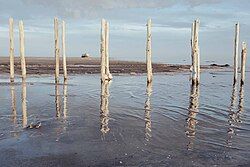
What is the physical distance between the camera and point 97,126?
10023 millimetres

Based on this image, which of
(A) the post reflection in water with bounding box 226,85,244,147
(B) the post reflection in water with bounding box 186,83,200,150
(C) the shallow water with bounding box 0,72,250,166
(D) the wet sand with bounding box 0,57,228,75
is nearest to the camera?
(C) the shallow water with bounding box 0,72,250,166

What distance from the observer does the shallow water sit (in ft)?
23.2

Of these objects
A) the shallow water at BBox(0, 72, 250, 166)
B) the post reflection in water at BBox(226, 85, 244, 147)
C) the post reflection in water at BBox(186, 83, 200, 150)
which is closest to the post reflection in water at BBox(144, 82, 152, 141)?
the shallow water at BBox(0, 72, 250, 166)

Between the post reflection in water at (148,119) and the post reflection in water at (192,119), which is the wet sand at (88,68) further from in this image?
the post reflection in water at (192,119)

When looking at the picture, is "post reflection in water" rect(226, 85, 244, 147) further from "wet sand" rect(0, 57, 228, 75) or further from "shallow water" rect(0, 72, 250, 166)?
"wet sand" rect(0, 57, 228, 75)

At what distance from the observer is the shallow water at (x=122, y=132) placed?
708 cm

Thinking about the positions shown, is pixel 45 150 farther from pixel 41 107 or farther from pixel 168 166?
pixel 41 107

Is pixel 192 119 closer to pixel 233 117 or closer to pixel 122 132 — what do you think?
pixel 233 117

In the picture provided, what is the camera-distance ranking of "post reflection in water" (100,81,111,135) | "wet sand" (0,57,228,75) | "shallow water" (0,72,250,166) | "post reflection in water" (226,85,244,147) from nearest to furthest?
"shallow water" (0,72,250,166), "post reflection in water" (226,85,244,147), "post reflection in water" (100,81,111,135), "wet sand" (0,57,228,75)

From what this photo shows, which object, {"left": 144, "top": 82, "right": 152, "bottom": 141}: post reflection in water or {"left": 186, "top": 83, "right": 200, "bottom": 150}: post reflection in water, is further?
{"left": 144, "top": 82, "right": 152, "bottom": 141}: post reflection in water

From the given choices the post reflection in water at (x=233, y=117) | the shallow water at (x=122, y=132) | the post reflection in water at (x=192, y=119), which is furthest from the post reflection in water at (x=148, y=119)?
the post reflection in water at (x=233, y=117)

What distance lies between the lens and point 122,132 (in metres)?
9.34

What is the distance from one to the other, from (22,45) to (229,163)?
57.6ft

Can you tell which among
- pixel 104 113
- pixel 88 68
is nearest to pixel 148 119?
pixel 104 113
